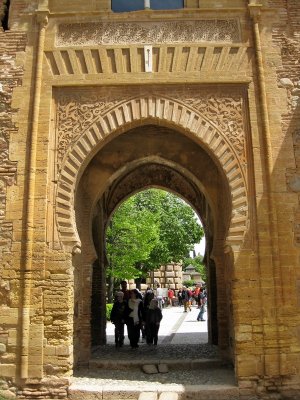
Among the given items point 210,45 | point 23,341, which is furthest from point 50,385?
point 210,45

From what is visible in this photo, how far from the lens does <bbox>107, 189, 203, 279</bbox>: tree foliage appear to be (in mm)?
21375

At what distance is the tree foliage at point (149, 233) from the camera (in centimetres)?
2138

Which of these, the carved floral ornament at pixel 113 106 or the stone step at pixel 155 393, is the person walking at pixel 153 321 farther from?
the carved floral ornament at pixel 113 106

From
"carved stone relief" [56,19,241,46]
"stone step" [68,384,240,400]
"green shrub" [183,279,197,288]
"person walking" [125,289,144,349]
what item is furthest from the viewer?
"green shrub" [183,279,197,288]

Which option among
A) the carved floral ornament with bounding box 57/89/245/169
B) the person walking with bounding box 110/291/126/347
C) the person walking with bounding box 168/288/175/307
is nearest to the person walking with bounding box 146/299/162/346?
the person walking with bounding box 110/291/126/347

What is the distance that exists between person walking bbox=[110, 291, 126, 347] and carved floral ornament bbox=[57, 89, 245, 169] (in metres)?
4.53

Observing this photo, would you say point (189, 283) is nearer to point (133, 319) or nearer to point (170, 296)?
point (170, 296)

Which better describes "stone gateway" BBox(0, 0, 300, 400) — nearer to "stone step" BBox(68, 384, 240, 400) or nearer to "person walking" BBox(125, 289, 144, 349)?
"stone step" BBox(68, 384, 240, 400)

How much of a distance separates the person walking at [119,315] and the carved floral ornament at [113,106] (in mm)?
4534

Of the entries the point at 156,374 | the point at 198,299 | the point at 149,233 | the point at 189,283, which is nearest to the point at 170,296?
the point at 198,299

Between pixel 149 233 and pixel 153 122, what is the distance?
51.3 ft

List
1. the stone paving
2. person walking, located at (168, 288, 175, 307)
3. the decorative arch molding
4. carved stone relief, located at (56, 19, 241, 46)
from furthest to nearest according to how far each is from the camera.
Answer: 1. person walking, located at (168, 288, 175, 307)
2. carved stone relief, located at (56, 19, 241, 46)
3. the decorative arch molding
4. the stone paving

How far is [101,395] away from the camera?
21.6 ft

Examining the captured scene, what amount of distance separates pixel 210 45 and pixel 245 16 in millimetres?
889
